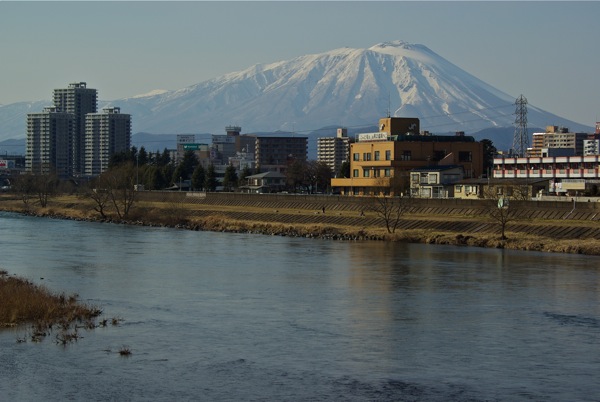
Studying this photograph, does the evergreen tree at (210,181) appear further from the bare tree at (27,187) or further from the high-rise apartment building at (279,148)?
the high-rise apartment building at (279,148)

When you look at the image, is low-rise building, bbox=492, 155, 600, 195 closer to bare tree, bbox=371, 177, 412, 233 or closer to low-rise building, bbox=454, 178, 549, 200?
low-rise building, bbox=454, 178, 549, 200

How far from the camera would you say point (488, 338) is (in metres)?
22.3

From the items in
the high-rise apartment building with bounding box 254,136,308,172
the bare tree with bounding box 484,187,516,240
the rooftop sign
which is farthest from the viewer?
the high-rise apartment building with bounding box 254,136,308,172

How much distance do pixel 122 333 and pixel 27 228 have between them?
4020 cm

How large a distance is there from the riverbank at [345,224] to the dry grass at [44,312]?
25.0 meters

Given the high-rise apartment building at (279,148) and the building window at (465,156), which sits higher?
the high-rise apartment building at (279,148)

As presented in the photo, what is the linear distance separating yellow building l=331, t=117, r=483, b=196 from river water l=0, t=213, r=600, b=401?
34.4m

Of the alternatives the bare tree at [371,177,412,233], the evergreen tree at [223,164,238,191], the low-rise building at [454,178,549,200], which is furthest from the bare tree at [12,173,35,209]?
the low-rise building at [454,178,549,200]

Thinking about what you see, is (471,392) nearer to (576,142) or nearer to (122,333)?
(122,333)

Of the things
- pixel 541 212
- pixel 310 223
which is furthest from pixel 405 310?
pixel 310 223

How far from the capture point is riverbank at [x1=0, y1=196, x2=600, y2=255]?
150 ft

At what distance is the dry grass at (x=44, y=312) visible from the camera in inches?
880

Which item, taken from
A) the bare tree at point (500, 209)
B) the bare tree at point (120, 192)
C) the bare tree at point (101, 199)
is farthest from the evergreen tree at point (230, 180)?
the bare tree at point (500, 209)

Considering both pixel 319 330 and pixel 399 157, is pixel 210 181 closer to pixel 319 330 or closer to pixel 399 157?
pixel 399 157
